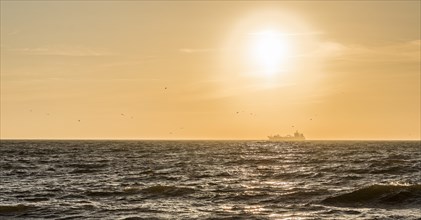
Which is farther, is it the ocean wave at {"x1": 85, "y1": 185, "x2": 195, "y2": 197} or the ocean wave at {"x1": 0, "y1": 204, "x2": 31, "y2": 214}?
the ocean wave at {"x1": 85, "y1": 185, "x2": 195, "y2": 197}

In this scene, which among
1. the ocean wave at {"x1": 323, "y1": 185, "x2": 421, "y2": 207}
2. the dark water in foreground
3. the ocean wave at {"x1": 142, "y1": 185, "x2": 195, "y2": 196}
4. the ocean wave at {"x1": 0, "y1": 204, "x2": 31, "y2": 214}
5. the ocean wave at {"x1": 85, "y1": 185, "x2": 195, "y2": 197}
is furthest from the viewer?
the ocean wave at {"x1": 142, "y1": 185, "x2": 195, "y2": 196}

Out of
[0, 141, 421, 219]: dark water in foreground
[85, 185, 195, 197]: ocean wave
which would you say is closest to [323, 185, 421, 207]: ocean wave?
[0, 141, 421, 219]: dark water in foreground

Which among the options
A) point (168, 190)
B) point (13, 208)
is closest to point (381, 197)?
point (168, 190)

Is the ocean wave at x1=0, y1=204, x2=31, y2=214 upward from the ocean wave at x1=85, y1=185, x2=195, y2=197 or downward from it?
downward

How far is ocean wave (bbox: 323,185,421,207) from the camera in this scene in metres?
35.1

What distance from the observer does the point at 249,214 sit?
29.5 m

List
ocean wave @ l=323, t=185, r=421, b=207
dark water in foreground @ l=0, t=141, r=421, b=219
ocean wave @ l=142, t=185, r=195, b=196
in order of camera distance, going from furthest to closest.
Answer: ocean wave @ l=142, t=185, r=195, b=196
ocean wave @ l=323, t=185, r=421, b=207
dark water in foreground @ l=0, t=141, r=421, b=219

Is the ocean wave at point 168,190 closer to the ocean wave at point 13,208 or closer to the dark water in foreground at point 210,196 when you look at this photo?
the dark water in foreground at point 210,196

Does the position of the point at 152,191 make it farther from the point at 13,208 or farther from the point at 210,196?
the point at 13,208

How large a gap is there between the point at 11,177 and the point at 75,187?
36.1 ft

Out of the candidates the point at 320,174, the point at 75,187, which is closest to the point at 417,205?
the point at 320,174

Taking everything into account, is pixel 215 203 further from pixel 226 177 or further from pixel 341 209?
pixel 226 177

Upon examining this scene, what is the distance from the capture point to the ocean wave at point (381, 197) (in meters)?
35.1

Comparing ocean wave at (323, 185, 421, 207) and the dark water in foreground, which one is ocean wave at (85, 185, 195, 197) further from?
ocean wave at (323, 185, 421, 207)
